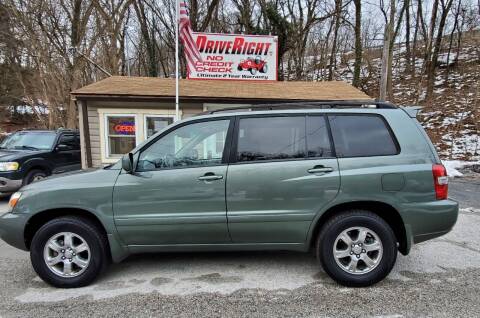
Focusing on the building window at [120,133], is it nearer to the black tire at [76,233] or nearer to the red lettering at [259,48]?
the red lettering at [259,48]

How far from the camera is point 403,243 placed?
10.6 ft

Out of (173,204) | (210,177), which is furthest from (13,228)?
(210,177)

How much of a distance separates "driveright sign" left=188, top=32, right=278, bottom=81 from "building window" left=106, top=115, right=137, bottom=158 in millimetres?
3147

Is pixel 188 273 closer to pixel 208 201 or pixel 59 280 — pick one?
pixel 208 201

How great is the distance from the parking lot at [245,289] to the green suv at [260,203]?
23cm

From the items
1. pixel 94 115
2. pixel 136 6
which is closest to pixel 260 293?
pixel 94 115

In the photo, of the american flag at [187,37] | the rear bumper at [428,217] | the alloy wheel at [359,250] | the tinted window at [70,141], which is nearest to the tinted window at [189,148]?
the alloy wheel at [359,250]

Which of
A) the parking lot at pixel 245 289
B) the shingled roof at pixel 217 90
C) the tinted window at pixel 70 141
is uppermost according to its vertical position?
the shingled roof at pixel 217 90

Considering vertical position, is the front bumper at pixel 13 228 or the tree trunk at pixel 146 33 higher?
the tree trunk at pixel 146 33

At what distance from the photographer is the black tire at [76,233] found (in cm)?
315

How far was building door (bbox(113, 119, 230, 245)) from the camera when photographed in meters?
3.15

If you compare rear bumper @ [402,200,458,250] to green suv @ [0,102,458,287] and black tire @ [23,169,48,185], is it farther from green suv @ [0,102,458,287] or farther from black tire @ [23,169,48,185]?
black tire @ [23,169,48,185]

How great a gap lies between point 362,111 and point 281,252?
6.59ft

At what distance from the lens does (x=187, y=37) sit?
9070 mm
